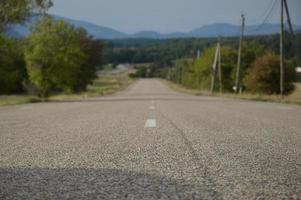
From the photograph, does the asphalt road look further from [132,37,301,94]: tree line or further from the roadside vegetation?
[132,37,301,94]: tree line

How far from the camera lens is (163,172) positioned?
18.7ft

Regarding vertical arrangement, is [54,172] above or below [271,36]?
below

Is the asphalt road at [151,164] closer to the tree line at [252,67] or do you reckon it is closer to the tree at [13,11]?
the tree at [13,11]

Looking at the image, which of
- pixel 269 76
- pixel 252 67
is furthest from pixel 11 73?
pixel 269 76

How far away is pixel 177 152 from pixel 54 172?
1.94 m

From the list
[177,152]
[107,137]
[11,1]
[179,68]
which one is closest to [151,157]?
[177,152]

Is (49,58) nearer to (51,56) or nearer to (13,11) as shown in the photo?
(51,56)

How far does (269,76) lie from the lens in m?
70.0

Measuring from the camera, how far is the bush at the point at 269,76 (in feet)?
229

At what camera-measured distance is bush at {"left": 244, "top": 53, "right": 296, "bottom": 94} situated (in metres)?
69.8

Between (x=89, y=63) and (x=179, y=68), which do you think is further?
(x=179, y=68)

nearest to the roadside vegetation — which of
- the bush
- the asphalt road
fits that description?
the bush

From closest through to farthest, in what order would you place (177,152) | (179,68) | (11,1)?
1. (177,152)
2. (11,1)
3. (179,68)

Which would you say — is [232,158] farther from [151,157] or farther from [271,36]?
[271,36]
